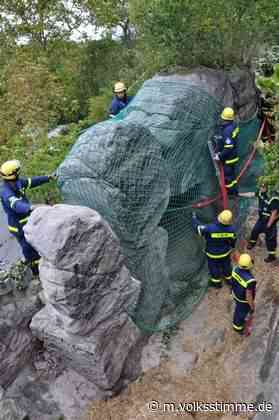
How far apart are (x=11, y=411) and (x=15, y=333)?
1031 millimetres

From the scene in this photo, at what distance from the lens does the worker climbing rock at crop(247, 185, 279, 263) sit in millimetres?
6758

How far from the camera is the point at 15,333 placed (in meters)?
5.69

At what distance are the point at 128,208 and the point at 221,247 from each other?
195cm

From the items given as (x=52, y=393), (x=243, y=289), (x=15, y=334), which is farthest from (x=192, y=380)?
(x=15, y=334)

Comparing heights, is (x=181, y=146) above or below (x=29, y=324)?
above

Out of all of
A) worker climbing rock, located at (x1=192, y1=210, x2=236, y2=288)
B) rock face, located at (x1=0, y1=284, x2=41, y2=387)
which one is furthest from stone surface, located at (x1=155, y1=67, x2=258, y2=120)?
rock face, located at (x1=0, y1=284, x2=41, y2=387)

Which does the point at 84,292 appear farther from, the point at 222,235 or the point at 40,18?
the point at 40,18

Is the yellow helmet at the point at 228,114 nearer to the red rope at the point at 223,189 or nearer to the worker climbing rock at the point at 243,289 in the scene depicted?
the red rope at the point at 223,189

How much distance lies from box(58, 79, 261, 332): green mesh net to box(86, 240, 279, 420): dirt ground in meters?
0.43

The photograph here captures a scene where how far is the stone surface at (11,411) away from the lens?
4.90 m

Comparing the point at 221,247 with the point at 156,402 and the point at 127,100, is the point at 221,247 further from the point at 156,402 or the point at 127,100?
the point at 127,100

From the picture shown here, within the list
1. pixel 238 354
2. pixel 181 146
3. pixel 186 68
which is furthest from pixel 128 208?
pixel 186 68

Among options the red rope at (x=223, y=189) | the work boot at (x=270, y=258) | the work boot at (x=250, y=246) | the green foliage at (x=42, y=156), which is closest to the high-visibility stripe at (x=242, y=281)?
the red rope at (x=223, y=189)

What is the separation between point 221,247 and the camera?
21.2 ft
